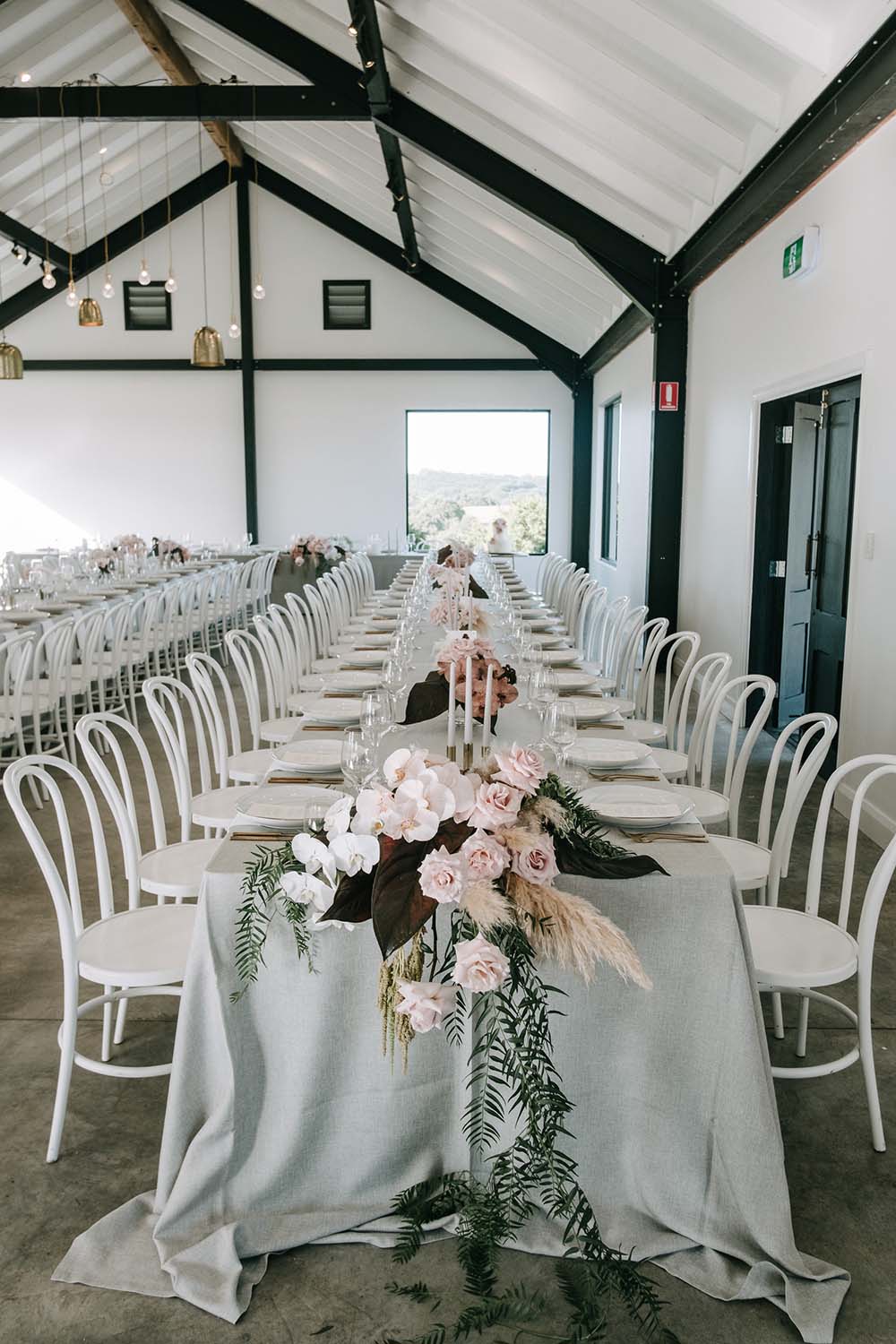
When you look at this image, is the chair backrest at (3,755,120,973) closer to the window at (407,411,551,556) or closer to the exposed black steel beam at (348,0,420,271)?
the exposed black steel beam at (348,0,420,271)

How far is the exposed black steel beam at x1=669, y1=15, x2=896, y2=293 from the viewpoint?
13.8 feet

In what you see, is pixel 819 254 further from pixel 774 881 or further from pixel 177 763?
pixel 177 763

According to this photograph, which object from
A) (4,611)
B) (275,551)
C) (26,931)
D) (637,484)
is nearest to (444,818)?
(26,931)

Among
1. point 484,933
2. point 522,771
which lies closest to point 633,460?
point 522,771

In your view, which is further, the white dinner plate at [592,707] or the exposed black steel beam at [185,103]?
the exposed black steel beam at [185,103]

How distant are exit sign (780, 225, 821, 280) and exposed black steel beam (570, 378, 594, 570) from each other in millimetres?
8255

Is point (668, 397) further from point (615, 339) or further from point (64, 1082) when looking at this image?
point (64, 1082)

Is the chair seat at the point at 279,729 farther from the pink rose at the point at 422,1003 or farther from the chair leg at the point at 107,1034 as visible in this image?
the pink rose at the point at 422,1003

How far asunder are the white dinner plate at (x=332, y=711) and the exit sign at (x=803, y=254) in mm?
3599

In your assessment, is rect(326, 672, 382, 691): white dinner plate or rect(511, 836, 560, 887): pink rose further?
rect(326, 672, 382, 691): white dinner plate

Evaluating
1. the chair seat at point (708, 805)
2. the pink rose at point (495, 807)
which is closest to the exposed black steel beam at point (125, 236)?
the chair seat at point (708, 805)

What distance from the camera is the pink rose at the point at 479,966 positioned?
5.71 feet

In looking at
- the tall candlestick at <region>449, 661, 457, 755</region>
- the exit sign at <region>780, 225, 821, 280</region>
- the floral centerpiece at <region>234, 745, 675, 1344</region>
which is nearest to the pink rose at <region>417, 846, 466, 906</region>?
the floral centerpiece at <region>234, 745, 675, 1344</region>

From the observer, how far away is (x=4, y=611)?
6.63 m
